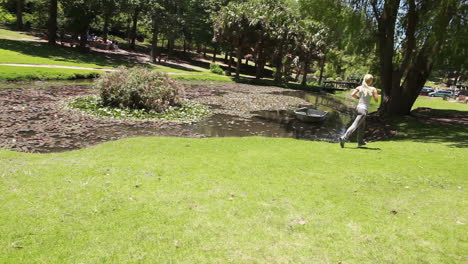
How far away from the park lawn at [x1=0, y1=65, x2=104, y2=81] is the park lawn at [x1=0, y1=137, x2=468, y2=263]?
64.4ft

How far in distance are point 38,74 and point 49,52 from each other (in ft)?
50.3

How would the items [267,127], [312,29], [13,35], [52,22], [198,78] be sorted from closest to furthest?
[267,127] → [312,29] → [52,22] → [198,78] → [13,35]

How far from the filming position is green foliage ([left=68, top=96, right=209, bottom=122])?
18117 mm

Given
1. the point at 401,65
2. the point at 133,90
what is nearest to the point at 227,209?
the point at 133,90

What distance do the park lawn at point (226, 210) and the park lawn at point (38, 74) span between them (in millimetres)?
19638

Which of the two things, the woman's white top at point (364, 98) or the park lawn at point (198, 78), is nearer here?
the woman's white top at point (364, 98)

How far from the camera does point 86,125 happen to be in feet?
50.5

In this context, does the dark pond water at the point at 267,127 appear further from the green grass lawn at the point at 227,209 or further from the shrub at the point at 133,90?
the green grass lawn at the point at 227,209

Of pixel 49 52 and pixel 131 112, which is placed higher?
pixel 49 52

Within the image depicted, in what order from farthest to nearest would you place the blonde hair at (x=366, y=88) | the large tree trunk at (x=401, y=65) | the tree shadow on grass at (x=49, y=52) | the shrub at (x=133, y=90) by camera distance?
the tree shadow on grass at (x=49, y=52) → the large tree trunk at (x=401, y=65) → the shrub at (x=133, y=90) → the blonde hair at (x=366, y=88)

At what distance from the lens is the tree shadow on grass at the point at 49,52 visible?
38.2 meters

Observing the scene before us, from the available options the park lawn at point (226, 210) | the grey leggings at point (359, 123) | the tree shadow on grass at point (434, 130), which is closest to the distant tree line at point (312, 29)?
the tree shadow on grass at point (434, 130)

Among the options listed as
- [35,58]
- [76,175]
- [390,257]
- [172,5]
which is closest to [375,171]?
[390,257]

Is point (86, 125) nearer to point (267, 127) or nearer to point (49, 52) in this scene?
point (267, 127)
